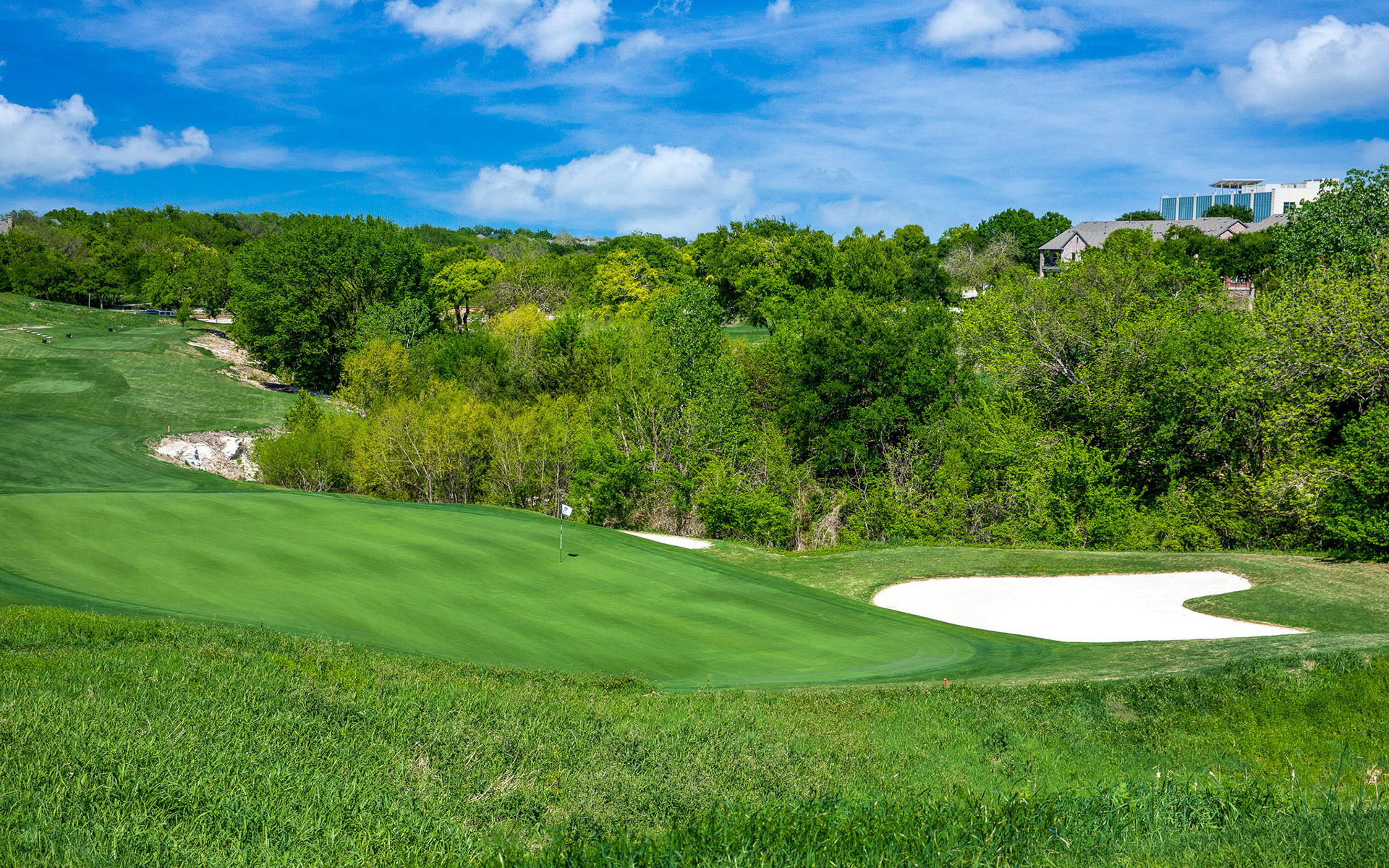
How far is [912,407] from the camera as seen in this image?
41594 mm

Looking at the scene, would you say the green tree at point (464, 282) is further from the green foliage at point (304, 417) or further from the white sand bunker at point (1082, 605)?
the white sand bunker at point (1082, 605)

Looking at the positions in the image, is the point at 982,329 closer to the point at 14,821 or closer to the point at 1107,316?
the point at 1107,316

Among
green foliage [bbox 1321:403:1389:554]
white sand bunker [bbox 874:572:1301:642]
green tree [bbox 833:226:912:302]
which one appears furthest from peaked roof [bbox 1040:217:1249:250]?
white sand bunker [bbox 874:572:1301:642]

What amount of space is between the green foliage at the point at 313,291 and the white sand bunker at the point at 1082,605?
55.4 meters

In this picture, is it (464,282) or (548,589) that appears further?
(464,282)

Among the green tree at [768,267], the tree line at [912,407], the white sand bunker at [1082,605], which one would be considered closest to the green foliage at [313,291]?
the tree line at [912,407]

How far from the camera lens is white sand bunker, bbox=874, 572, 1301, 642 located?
17.7 meters

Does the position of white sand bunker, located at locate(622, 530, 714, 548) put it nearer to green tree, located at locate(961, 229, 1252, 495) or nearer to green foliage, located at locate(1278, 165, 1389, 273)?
green tree, located at locate(961, 229, 1252, 495)

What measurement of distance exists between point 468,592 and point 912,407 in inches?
1191

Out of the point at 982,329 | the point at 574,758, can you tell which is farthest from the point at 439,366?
the point at 574,758

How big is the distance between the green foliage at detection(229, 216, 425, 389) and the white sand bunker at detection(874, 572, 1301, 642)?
55.4 m

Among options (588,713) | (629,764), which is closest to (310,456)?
(588,713)

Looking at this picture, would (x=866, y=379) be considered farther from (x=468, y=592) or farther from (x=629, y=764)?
(x=629, y=764)

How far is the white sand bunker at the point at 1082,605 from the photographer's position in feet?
58.0
